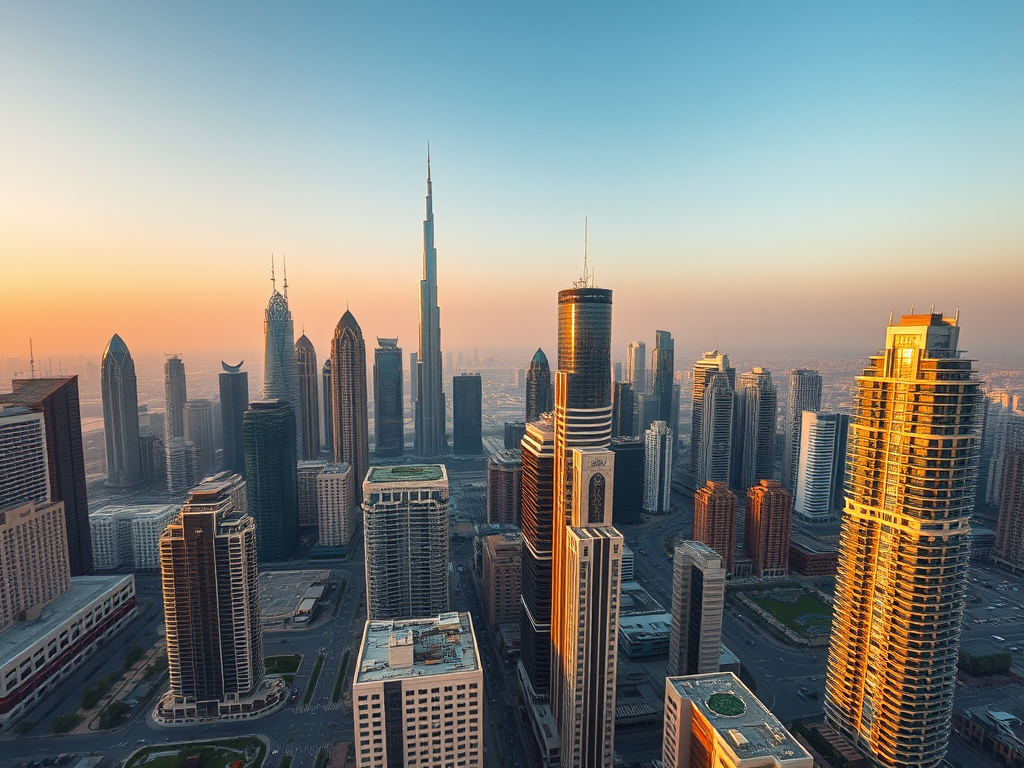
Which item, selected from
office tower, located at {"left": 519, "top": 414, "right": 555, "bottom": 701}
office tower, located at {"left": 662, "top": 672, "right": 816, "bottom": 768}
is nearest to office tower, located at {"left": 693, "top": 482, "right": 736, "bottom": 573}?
office tower, located at {"left": 519, "top": 414, "right": 555, "bottom": 701}

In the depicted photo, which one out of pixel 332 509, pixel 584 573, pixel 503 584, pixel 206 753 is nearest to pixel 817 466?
pixel 503 584

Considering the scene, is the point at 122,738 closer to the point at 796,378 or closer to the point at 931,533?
the point at 931,533

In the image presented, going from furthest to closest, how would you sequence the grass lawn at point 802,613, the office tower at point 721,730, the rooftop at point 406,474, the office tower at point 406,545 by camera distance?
the grass lawn at point 802,613 < the rooftop at point 406,474 < the office tower at point 406,545 < the office tower at point 721,730

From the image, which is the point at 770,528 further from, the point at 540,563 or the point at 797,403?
the point at 797,403

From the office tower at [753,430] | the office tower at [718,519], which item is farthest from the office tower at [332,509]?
the office tower at [753,430]

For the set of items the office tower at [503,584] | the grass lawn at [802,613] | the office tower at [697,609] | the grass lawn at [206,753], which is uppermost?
the office tower at [697,609]

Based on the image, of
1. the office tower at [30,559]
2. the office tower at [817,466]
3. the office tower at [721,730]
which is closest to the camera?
the office tower at [721,730]

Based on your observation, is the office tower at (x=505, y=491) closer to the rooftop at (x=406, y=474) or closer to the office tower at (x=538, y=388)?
the office tower at (x=538, y=388)
